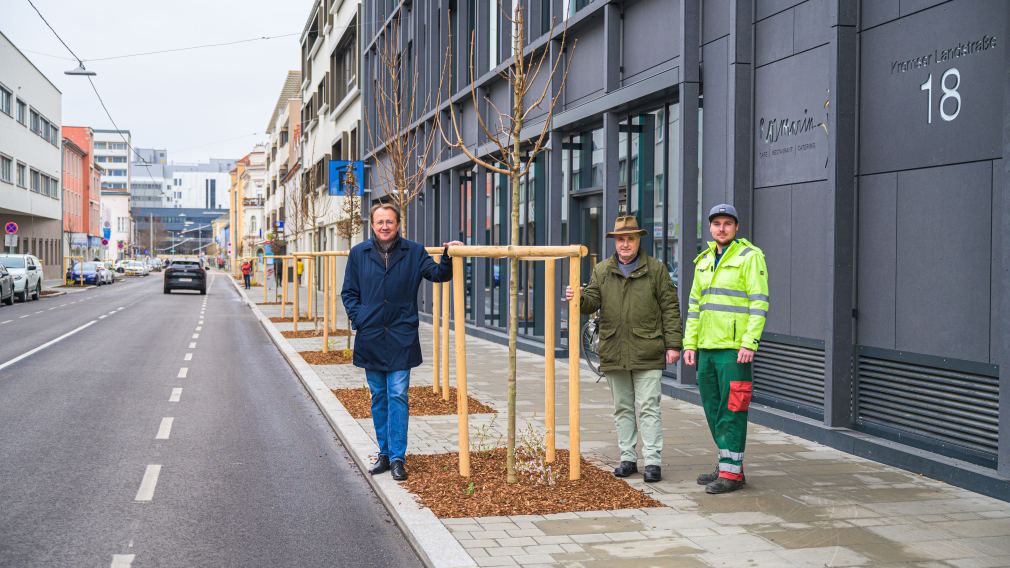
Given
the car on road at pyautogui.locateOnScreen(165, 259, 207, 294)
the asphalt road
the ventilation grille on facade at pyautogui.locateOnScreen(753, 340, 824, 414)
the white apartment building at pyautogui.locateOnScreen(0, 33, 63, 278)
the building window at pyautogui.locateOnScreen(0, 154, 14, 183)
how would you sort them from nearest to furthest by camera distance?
the asphalt road, the ventilation grille on facade at pyautogui.locateOnScreen(753, 340, 824, 414), the car on road at pyautogui.locateOnScreen(165, 259, 207, 294), the building window at pyautogui.locateOnScreen(0, 154, 14, 183), the white apartment building at pyautogui.locateOnScreen(0, 33, 63, 278)

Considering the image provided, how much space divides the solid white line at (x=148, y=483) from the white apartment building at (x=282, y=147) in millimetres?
45788

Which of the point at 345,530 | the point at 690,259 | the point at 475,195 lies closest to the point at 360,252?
the point at 345,530

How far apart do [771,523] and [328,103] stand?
133ft

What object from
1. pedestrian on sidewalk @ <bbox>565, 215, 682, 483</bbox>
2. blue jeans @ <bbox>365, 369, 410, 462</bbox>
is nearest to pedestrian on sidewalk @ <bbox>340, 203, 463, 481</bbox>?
blue jeans @ <bbox>365, 369, 410, 462</bbox>

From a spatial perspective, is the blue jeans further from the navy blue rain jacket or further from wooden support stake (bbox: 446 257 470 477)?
wooden support stake (bbox: 446 257 470 477)

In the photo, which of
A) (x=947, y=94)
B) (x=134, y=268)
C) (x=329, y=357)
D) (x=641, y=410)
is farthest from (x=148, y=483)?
(x=134, y=268)

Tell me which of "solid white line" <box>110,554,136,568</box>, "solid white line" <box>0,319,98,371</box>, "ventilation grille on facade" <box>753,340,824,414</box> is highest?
"ventilation grille on facade" <box>753,340,824,414</box>

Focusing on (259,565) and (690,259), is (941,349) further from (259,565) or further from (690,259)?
(259,565)

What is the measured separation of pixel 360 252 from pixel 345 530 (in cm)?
205

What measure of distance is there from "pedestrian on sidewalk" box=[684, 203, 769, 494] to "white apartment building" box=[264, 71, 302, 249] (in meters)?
47.5

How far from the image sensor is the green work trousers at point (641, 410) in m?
6.60

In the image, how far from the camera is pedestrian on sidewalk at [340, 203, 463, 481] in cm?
671

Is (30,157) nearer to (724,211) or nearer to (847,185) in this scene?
(847,185)

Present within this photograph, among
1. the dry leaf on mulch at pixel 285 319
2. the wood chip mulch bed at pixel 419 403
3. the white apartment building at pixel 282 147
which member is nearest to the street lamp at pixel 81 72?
the dry leaf on mulch at pixel 285 319
